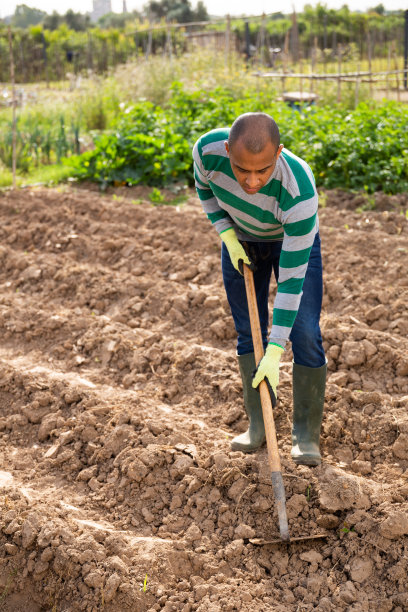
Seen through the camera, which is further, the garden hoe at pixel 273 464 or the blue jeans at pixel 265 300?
the blue jeans at pixel 265 300

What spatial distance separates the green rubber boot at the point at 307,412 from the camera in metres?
2.70

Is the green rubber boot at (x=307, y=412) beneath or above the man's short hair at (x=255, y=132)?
beneath

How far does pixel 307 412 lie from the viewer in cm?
278

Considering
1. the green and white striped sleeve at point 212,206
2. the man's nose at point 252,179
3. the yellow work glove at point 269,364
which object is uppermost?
the man's nose at point 252,179

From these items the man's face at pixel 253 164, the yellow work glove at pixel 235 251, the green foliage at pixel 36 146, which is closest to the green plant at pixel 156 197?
the green foliage at pixel 36 146

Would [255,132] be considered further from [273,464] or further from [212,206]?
[273,464]

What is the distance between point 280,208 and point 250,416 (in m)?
1.11

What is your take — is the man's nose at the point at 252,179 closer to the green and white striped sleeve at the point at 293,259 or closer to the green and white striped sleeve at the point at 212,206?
the green and white striped sleeve at the point at 293,259

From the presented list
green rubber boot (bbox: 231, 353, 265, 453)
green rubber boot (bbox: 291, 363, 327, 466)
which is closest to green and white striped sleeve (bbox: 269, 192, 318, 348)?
green rubber boot (bbox: 291, 363, 327, 466)

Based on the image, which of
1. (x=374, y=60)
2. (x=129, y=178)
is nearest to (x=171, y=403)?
(x=129, y=178)

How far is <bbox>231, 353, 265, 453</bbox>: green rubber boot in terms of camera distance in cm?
285

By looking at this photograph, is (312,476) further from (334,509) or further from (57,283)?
(57,283)

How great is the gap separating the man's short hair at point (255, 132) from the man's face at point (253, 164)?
0.05 feet

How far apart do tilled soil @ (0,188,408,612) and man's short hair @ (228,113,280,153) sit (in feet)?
4.52
